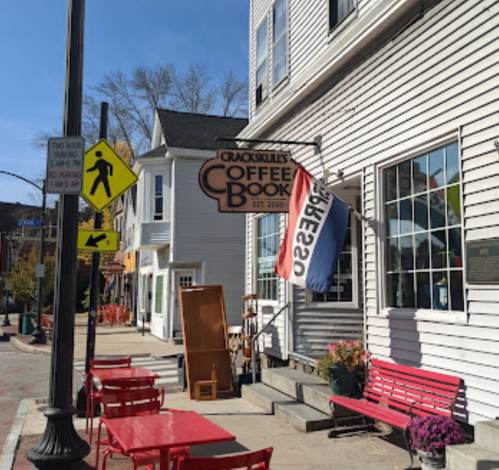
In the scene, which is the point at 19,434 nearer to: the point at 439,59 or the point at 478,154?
the point at 478,154

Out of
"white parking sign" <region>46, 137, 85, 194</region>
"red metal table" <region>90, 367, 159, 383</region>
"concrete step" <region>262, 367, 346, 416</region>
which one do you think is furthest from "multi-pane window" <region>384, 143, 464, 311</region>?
"white parking sign" <region>46, 137, 85, 194</region>

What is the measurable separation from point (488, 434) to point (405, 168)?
335 centimetres

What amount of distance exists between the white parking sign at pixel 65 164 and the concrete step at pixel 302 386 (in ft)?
13.4

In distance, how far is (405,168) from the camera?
692 cm

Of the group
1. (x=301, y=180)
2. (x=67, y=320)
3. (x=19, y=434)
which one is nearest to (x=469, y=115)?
(x=301, y=180)

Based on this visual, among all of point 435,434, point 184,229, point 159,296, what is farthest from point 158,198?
point 435,434

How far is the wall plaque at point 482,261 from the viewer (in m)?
5.16

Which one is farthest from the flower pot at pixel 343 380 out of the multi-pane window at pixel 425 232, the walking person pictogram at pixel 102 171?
the walking person pictogram at pixel 102 171

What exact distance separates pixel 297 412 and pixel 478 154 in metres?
3.98

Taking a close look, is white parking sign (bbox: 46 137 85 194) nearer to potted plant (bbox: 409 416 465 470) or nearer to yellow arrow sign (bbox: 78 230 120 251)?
yellow arrow sign (bbox: 78 230 120 251)

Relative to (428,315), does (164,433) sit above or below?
below

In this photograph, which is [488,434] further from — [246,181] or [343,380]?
[246,181]

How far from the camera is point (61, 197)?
17.1ft

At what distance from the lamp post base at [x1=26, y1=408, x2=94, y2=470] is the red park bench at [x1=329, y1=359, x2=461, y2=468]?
295cm
